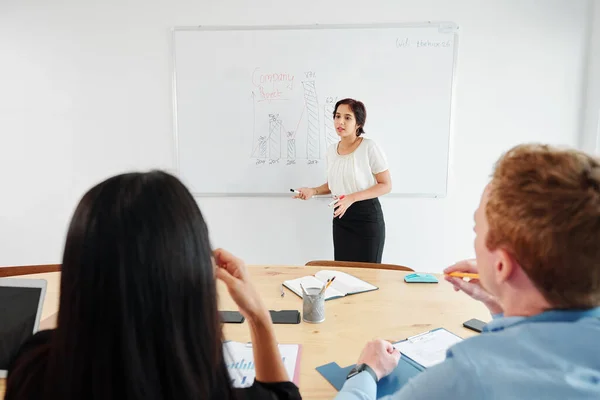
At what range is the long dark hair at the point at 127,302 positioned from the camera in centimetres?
63

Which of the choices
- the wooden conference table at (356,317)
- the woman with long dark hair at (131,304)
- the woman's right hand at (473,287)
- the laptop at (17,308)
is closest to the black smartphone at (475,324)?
the wooden conference table at (356,317)

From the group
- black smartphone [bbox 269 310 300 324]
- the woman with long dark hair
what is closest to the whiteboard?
black smartphone [bbox 269 310 300 324]

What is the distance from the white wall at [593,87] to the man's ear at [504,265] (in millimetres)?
2705

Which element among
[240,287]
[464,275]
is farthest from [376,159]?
[240,287]

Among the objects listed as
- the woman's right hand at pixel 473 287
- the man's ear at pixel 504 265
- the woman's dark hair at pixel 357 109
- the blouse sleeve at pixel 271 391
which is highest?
the woman's dark hair at pixel 357 109

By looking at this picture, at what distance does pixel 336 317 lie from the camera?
1.51m

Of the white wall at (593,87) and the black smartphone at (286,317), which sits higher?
the white wall at (593,87)

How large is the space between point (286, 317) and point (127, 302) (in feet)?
3.04

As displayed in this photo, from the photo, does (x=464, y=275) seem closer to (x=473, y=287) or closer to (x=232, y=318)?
(x=473, y=287)

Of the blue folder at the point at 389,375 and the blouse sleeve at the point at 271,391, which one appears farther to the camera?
the blue folder at the point at 389,375

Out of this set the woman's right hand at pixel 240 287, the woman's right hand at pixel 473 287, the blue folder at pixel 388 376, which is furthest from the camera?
the woman's right hand at pixel 473 287

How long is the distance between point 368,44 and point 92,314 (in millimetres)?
2822

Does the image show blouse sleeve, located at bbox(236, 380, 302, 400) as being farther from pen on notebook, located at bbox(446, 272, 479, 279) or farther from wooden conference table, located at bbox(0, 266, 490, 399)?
pen on notebook, located at bbox(446, 272, 479, 279)

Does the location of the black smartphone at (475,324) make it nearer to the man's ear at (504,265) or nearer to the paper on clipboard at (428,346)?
the paper on clipboard at (428,346)
